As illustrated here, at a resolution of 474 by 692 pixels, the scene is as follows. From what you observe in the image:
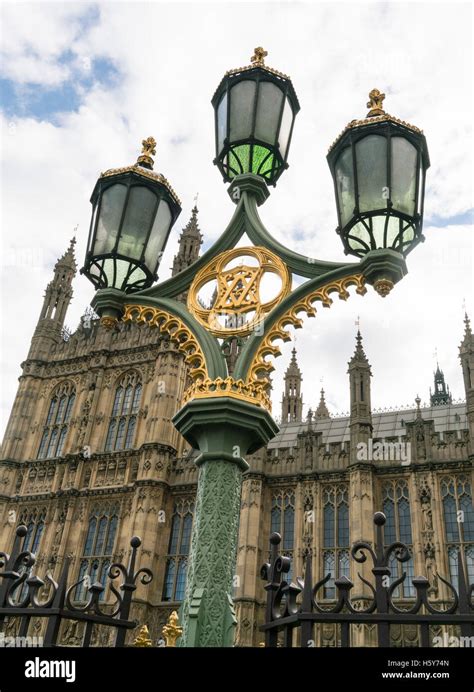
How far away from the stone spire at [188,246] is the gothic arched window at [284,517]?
39.8ft

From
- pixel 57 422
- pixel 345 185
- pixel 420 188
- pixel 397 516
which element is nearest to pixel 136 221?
pixel 345 185

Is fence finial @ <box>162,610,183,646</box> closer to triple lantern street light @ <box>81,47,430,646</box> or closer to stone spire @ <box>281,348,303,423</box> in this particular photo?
triple lantern street light @ <box>81,47,430,646</box>

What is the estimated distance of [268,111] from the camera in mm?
5027

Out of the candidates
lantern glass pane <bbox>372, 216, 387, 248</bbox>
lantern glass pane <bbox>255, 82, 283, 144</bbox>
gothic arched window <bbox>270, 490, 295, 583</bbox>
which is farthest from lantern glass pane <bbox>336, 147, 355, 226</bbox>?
gothic arched window <bbox>270, 490, 295, 583</bbox>

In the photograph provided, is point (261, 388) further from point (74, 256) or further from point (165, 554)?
point (74, 256)

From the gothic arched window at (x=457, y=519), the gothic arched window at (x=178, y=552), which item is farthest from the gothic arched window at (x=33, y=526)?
the gothic arched window at (x=457, y=519)

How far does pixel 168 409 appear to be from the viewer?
84.4 feet

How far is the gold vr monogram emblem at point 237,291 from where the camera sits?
172 inches

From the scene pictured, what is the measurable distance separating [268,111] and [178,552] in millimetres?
21028

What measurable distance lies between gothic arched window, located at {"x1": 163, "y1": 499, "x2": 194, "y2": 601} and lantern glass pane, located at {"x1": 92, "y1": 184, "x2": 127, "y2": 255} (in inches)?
766

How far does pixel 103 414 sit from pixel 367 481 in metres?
12.5

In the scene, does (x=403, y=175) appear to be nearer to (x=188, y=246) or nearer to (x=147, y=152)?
(x=147, y=152)

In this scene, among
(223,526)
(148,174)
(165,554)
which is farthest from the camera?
(165,554)
